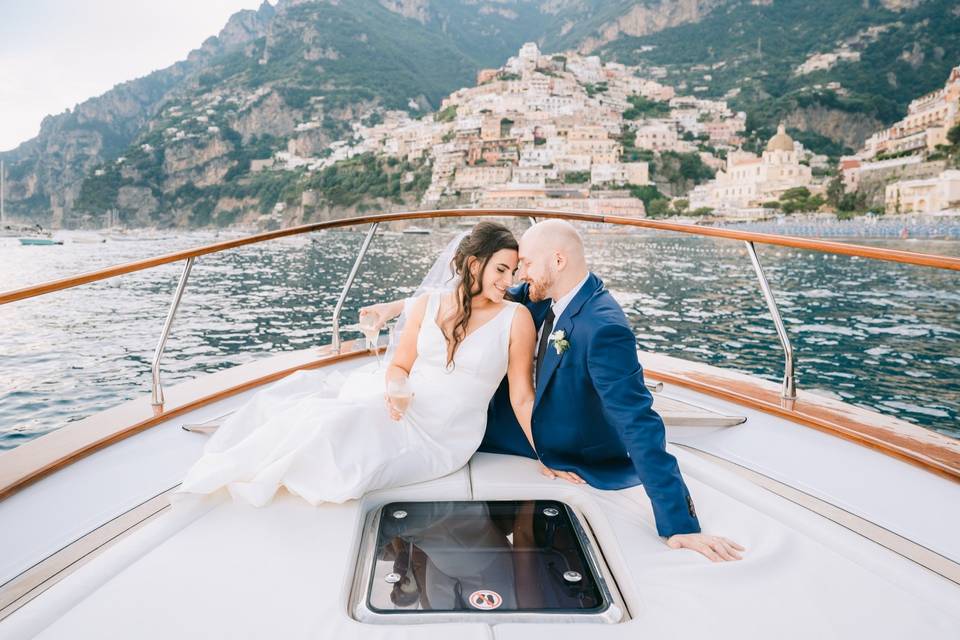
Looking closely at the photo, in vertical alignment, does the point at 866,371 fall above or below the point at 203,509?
below

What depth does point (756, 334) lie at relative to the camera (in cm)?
1540

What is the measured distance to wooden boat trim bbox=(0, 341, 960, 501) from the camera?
1.55 m

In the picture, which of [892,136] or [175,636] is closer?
[175,636]

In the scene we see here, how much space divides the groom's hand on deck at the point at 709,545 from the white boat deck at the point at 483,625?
24 millimetres

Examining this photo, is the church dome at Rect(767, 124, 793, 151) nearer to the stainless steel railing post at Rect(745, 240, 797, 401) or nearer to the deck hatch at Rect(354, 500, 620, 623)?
the stainless steel railing post at Rect(745, 240, 797, 401)

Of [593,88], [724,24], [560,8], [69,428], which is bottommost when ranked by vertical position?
[69,428]

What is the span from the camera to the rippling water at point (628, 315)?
399 inches

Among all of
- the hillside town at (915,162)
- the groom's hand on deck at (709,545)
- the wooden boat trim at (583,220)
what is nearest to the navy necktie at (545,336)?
the groom's hand on deck at (709,545)

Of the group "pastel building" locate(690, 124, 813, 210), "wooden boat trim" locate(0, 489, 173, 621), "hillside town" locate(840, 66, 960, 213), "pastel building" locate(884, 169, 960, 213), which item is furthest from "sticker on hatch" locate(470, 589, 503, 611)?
"pastel building" locate(690, 124, 813, 210)

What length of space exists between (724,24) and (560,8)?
144ft

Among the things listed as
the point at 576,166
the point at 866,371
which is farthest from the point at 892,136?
the point at 866,371

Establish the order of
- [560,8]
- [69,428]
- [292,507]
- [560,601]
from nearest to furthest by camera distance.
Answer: [560,601] < [292,507] < [69,428] < [560,8]

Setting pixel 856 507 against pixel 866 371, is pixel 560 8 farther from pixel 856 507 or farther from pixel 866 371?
pixel 856 507

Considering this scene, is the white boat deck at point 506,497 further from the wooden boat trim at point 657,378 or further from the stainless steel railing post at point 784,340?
the stainless steel railing post at point 784,340
